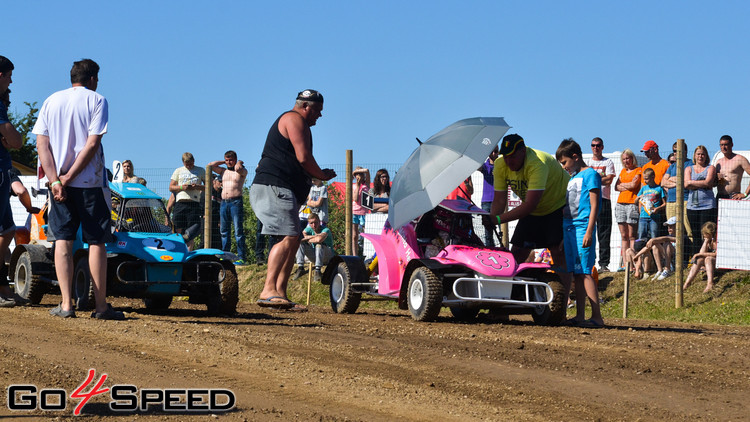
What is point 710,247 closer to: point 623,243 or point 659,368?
point 623,243

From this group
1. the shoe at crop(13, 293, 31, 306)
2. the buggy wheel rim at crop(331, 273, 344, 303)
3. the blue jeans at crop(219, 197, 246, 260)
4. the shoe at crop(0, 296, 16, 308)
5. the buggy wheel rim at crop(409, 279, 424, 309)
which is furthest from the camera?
the blue jeans at crop(219, 197, 246, 260)

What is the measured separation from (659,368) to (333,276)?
5917 mm

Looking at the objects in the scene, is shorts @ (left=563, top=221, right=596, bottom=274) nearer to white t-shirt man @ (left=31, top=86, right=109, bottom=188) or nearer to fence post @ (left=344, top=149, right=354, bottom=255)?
white t-shirt man @ (left=31, top=86, right=109, bottom=188)

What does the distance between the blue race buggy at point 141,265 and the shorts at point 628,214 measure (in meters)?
7.23

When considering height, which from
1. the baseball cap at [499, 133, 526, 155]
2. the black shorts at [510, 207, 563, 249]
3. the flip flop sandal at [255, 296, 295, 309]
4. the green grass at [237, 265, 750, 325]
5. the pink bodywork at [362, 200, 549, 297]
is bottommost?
the green grass at [237, 265, 750, 325]

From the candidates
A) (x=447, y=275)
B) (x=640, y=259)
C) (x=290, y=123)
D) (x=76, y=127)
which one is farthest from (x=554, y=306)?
(x=640, y=259)

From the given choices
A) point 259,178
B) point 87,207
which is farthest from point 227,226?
point 87,207

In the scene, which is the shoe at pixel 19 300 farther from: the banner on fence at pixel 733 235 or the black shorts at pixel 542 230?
the banner on fence at pixel 733 235

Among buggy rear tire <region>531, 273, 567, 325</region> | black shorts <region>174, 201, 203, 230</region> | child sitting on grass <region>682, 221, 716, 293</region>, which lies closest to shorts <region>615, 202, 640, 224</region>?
child sitting on grass <region>682, 221, 716, 293</region>

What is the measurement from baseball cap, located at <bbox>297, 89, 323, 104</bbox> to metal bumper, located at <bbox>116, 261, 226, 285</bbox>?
198 cm

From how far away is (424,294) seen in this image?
1068 cm

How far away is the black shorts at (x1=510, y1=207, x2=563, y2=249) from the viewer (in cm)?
1072

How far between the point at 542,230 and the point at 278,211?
2.93m

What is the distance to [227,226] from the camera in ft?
57.1
